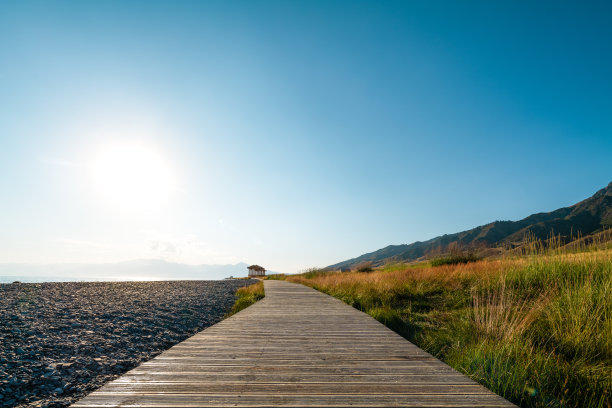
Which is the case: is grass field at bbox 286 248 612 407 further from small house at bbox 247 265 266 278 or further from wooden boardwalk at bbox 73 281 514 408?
small house at bbox 247 265 266 278

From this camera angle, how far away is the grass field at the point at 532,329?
277cm

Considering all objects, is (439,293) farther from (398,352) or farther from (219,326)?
(219,326)

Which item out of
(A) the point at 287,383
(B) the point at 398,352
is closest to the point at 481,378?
(B) the point at 398,352

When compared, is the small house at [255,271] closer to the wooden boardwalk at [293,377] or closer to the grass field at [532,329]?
the grass field at [532,329]

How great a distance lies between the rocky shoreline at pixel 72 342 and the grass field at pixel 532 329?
449 centimetres

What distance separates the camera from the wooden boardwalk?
217 cm

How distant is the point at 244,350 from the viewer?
351 centimetres

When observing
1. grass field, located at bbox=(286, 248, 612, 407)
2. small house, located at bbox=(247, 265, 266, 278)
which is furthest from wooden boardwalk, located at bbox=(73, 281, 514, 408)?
small house, located at bbox=(247, 265, 266, 278)

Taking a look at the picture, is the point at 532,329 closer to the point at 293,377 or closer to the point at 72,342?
the point at 293,377

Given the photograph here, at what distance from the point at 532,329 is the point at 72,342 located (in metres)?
7.41

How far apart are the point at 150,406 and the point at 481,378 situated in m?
2.93

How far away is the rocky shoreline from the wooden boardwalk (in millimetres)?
1354

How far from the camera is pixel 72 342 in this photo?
4922 mm

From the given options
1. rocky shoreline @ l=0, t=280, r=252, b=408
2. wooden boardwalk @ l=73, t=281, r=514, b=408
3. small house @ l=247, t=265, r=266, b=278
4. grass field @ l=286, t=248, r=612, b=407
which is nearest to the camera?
wooden boardwalk @ l=73, t=281, r=514, b=408
